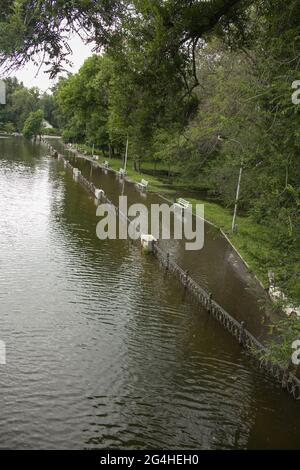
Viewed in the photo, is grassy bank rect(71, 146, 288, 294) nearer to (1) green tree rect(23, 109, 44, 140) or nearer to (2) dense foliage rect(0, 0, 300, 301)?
(2) dense foliage rect(0, 0, 300, 301)

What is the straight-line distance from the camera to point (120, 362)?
46.1ft

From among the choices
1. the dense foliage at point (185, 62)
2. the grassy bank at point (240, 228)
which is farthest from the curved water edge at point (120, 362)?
the dense foliage at point (185, 62)

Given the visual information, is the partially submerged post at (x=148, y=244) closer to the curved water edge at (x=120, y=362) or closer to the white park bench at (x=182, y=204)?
the curved water edge at (x=120, y=362)

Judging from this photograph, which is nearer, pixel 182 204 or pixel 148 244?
pixel 148 244

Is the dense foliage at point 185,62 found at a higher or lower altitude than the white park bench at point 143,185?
higher

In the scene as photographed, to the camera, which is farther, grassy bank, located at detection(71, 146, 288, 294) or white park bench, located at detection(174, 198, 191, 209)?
white park bench, located at detection(174, 198, 191, 209)

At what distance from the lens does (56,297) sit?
59.5 ft

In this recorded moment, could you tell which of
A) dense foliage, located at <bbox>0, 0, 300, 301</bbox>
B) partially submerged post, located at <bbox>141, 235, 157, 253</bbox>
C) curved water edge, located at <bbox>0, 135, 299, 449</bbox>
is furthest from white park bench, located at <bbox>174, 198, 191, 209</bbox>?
dense foliage, located at <bbox>0, 0, 300, 301</bbox>

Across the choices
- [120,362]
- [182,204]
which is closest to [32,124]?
[182,204]

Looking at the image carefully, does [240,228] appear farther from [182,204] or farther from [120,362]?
[120,362]

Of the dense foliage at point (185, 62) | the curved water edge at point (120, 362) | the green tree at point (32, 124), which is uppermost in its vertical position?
the green tree at point (32, 124)

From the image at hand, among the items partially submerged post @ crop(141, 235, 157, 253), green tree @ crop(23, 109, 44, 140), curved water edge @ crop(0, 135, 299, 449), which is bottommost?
curved water edge @ crop(0, 135, 299, 449)

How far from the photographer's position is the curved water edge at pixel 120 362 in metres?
11.1

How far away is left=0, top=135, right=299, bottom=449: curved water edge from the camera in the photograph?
11.1 metres
